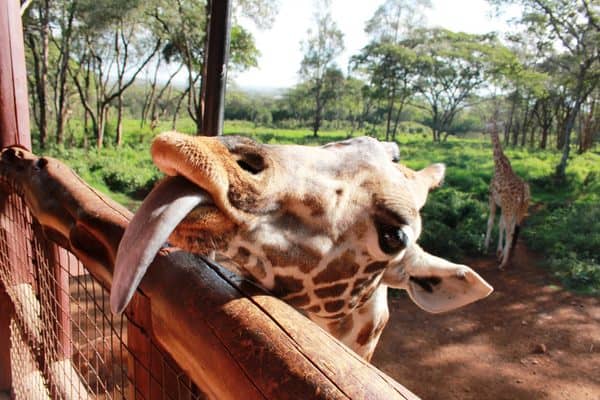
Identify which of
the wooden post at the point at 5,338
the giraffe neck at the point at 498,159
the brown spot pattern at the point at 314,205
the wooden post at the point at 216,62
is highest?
the wooden post at the point at 216,62

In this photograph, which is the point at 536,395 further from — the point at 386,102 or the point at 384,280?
the point at 386,102

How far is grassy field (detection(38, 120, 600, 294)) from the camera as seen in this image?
7734 millimetres

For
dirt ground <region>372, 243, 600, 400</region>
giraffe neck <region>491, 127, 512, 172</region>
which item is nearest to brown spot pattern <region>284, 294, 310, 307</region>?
dirt ground <region>372, 243, 600, 400</region>

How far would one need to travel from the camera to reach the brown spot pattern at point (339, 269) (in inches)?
48.9

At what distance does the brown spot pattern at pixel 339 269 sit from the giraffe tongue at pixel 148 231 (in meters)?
0.53

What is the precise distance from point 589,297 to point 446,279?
20.4ft

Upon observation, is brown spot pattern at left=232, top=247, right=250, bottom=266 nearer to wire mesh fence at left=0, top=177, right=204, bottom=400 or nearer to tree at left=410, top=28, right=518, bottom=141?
wire mesh fence at left=0, top=177, right=204, bottom=400

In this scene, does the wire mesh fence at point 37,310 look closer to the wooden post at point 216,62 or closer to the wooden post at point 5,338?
the wooden post at point 5,338

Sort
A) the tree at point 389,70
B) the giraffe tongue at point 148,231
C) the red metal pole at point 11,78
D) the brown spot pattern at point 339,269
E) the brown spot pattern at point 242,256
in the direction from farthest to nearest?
the tree at point 389,70 < the red metal pole at point 11,78 < the brown spot pattern at point 339,269 < the brown spot pattern at point 242,256 < the giraffe tongue at point 148,231

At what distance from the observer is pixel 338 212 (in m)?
1.22

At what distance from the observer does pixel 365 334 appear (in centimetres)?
166

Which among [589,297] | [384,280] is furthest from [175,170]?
[589,297]

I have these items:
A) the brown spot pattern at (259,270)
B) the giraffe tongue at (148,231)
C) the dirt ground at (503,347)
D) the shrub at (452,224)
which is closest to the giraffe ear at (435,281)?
the brown spot pattern at (259,270)

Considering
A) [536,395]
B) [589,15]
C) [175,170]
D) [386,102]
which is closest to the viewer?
[175,170]
